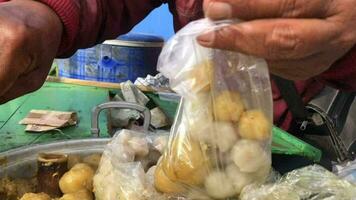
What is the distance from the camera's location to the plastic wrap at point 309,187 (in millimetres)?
813

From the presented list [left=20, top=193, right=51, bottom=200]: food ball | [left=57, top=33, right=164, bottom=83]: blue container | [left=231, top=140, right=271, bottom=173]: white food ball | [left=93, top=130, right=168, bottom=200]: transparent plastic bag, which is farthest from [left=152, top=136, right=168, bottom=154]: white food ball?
[left=57, top=33, right=164, bottom=83]: blue container

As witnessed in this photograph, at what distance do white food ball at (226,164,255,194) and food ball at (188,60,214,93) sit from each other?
12 centimetres

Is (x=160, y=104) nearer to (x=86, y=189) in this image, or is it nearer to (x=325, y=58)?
(x=86, y=189)

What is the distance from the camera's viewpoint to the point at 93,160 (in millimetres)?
1103

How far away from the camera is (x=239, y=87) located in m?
0.74

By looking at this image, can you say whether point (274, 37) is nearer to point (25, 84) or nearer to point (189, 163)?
Result: point (189, 163)

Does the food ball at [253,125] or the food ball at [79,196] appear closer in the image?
the food ball at [253,125]

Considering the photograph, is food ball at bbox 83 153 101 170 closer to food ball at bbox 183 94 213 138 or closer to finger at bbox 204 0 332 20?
food ball at bbox 183 94 213 138

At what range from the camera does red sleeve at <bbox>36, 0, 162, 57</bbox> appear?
0.96 metres

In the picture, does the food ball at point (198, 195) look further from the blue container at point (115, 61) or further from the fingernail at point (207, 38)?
the blue container at point (115, 61)

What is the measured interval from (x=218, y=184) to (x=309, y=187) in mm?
214

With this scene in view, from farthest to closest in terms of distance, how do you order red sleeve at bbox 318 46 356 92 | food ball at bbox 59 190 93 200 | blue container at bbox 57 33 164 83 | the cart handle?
blue container at bbox 57 33 164 83
the cart handle
food ball at bbox 59 190 93 200
red sleeve at bbox 318 46 356 92

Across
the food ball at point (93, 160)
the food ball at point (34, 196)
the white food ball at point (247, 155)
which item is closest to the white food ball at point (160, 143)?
the food ball at point (93, 160)

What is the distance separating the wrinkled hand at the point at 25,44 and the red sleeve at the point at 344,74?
0.47 metres
